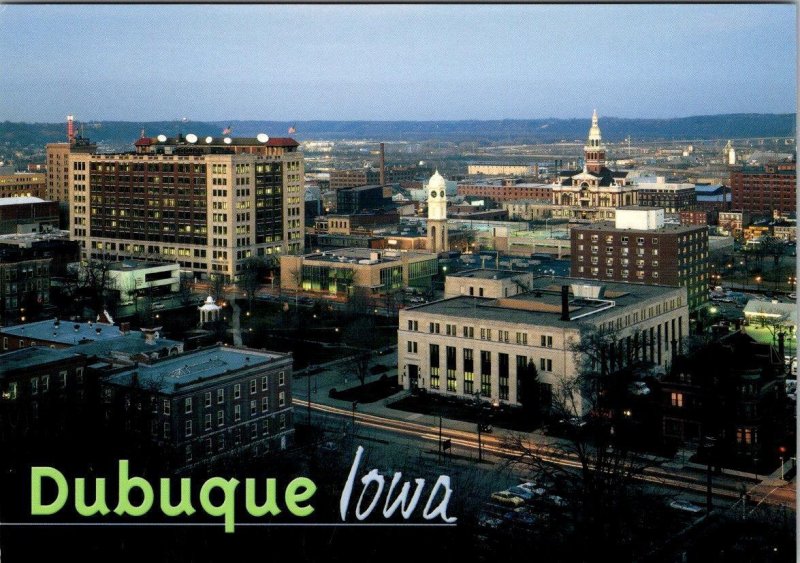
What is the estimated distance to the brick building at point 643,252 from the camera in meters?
11.7

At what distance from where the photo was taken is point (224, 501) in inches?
202

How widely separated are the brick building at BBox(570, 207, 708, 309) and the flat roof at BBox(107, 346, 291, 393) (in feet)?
17.8

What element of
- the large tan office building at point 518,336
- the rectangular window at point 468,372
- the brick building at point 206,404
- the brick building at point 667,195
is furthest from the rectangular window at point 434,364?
the brick building at point 667,195

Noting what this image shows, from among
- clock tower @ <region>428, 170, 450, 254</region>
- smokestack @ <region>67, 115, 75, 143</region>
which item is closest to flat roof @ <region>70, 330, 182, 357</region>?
smokestack @ <region>67, 115, 75, 143</region>

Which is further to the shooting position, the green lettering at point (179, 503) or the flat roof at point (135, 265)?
the flat roof at point (135, 265)

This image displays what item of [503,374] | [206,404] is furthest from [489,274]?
[206,404]

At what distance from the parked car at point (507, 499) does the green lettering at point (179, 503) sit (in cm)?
177

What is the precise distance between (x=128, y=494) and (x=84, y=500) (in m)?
0.18

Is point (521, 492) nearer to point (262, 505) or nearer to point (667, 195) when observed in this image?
point (262, 505)

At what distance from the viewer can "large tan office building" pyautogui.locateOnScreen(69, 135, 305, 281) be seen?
1285cm

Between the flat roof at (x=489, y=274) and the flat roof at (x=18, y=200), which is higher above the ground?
the flat roof at (x=18, y=200)

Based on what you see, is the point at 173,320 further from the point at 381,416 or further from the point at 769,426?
the point at 769,426

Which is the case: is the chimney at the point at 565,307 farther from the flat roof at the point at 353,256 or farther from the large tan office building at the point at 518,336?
the flat roof at the point at 353,256

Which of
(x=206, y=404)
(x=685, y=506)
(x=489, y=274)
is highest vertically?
(x=489, y=274)
